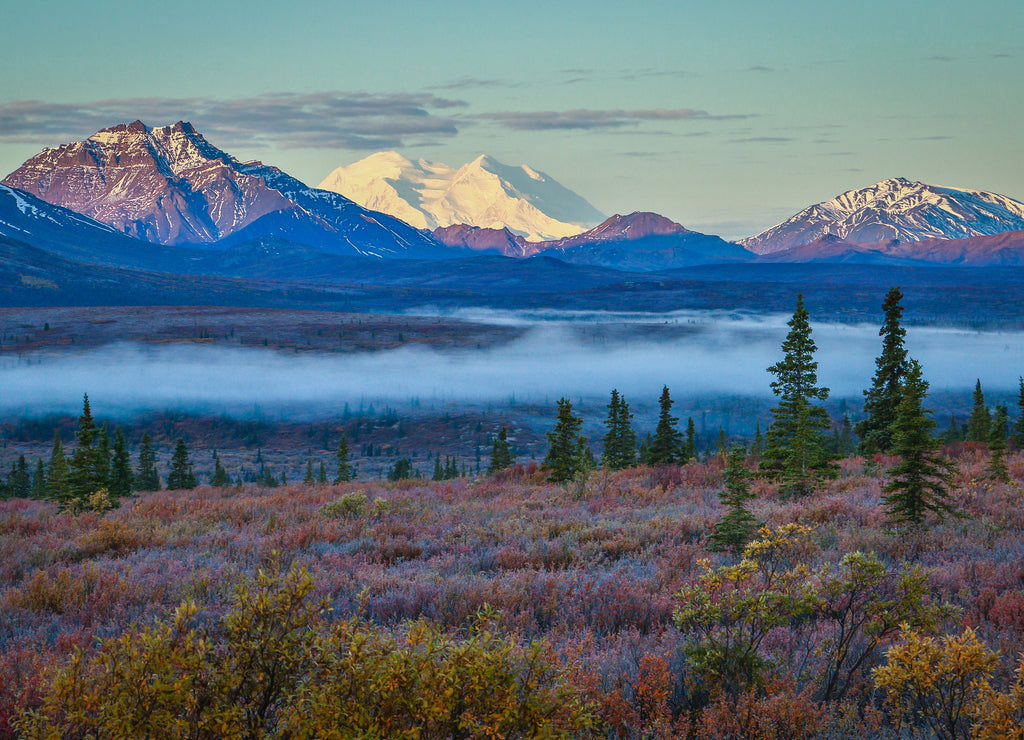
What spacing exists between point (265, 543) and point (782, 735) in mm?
8631

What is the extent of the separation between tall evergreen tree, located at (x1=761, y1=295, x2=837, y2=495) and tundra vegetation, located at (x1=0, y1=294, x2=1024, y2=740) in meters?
0.14

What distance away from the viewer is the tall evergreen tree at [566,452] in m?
22.6

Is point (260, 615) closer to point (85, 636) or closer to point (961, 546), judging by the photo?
point (85, 636)

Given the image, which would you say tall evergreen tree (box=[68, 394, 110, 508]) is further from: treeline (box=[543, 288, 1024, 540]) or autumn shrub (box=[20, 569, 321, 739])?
autumn shrub (box=[20, 569, 321, 739])

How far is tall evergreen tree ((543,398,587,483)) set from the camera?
22625 mm

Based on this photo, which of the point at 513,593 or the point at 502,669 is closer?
the point at 502,669

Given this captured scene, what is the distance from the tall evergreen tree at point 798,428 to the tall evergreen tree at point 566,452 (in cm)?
546

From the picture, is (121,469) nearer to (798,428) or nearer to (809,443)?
(798,428)

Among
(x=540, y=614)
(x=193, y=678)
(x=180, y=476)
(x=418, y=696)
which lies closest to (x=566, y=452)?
(x=540, y=614)

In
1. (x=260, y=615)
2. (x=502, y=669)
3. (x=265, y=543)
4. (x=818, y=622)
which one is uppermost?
(x=260, y=615)

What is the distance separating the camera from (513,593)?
806 centimetres

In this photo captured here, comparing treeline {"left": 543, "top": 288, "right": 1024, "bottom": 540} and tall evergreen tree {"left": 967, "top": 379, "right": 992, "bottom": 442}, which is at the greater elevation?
treeline {"left": 543, "top": 288, "right": 1024, "bottom": 540}

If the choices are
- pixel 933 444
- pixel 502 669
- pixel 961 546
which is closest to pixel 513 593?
pixel 502 669

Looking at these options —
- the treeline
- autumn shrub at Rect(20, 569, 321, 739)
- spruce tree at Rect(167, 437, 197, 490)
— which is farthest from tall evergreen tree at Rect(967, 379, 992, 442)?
spruce tree at Rect(167, 437, 197, 490)
